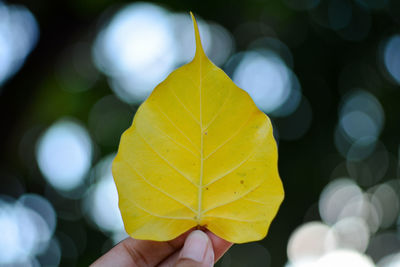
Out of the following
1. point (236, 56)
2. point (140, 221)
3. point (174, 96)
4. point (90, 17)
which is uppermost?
point (174, 96)

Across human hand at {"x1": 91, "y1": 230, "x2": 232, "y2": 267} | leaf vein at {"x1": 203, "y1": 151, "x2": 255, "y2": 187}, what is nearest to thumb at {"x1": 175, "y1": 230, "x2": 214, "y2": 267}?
leaf vein at {"x1": 203, "y1": 151, "x2": 255, "y2": 187}

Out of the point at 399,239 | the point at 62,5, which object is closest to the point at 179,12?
the point at 62,5

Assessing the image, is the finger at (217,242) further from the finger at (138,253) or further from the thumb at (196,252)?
the finger at (138,253)

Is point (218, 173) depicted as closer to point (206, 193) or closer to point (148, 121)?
point (206, 193)

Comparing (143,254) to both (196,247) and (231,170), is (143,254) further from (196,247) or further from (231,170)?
(231,170)

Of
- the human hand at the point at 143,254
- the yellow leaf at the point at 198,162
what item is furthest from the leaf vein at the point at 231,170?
the human hand at the point at 143,254

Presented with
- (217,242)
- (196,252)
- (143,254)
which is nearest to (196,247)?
(196,252)
